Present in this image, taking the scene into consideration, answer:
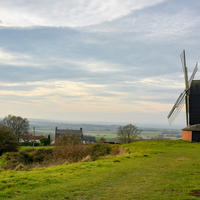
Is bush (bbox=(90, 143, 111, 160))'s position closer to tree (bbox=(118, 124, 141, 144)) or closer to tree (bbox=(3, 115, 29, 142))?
tree (bbox=(118, 124, 141, 144))

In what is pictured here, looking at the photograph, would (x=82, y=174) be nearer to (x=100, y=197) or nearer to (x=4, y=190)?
(x=4, y=190)

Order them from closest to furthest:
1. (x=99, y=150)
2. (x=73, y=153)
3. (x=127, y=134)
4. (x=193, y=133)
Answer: (x=73, y=153), (x=99, y=150), (x=193, y=133), (x=127, y=134)

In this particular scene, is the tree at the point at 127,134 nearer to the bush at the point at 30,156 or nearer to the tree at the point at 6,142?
the bush at the point at 30,156

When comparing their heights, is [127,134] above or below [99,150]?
above

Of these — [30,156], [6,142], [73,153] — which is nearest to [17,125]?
[6,142]

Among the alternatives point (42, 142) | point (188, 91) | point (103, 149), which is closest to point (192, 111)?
point (188, 91)

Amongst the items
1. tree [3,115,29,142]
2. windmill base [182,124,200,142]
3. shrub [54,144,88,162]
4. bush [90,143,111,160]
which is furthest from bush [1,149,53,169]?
tree [3,115,29,142]

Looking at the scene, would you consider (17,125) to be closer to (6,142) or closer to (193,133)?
(6,142)

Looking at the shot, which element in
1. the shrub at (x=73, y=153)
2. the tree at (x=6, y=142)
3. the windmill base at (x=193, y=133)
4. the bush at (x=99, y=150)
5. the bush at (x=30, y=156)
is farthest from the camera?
the tree at (x=6, y=142)

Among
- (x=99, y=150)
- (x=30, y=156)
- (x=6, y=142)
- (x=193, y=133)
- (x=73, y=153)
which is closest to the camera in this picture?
(x=73, y=153)

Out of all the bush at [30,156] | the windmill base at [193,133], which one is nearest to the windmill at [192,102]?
the windmill base at [193,133]

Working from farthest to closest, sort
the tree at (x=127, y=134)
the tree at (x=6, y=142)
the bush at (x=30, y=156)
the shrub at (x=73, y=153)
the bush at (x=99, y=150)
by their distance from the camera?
the tree at (x=127, y=134)
the tree at (x=6, y=142)
the bush at (x=30, y=156)
the bush at (x=99, y=150)
the shrub at (x=73, y=153)

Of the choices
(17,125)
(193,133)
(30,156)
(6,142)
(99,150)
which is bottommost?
(30,156)

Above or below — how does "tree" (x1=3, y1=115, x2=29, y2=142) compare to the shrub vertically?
above
